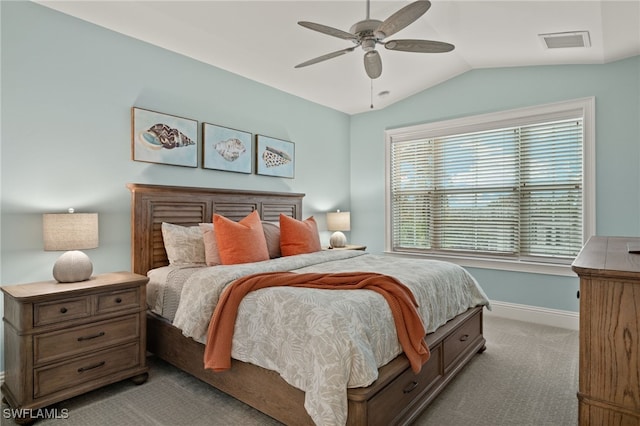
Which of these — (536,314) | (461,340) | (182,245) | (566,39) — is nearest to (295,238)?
(182,245)

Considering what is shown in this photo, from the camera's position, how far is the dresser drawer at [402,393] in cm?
181

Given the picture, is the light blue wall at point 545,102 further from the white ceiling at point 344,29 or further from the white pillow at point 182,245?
the white pillow at point 182,245

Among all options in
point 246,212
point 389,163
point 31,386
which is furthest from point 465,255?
point 31,386

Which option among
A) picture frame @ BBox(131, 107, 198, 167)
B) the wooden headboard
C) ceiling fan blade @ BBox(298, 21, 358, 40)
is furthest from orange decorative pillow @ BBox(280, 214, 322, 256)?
ceiling fan blade @ BBox(298, 21, 358, 40)

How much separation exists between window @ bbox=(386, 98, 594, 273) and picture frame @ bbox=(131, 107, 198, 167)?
113 inches

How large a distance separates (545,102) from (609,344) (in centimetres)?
361

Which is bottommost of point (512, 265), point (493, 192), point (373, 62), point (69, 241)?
point (512, 265)

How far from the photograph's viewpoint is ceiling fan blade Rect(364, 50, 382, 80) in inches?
102

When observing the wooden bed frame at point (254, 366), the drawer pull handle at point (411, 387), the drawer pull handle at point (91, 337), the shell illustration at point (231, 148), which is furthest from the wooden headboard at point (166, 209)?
the drawer pull handle at point (411, 387)

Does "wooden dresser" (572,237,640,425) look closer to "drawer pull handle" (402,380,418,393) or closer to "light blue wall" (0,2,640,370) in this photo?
"drawer pull handle" (402,380,418,393)

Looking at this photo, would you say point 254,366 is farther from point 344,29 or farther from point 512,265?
point 512,265

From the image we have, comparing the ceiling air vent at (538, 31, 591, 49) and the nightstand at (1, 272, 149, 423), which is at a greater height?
the ceiling air vent at (538, 31, 591, 49)

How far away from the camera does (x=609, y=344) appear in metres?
1.15

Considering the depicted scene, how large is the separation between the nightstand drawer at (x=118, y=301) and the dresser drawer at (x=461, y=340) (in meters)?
2.25
